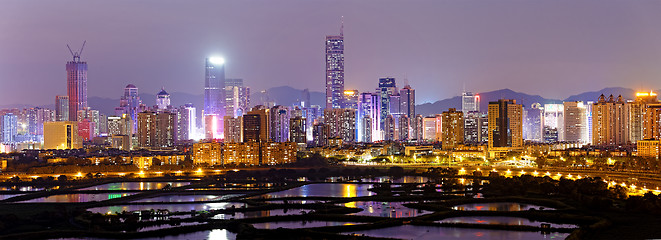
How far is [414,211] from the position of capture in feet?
147

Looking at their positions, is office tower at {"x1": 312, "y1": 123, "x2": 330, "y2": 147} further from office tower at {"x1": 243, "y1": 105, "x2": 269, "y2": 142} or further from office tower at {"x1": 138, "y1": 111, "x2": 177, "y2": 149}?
office tower at {"x1": 138, "y1": 111, "x2": 177, "y2": 149}

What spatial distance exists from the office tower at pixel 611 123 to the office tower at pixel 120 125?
86.1 m

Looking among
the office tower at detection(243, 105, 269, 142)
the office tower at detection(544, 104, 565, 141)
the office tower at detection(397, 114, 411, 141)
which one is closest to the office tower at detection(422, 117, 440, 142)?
the office tower at detection(397, 114, 411, 141)

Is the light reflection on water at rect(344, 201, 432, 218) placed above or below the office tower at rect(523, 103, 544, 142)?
below

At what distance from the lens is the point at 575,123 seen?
15688 centimetres

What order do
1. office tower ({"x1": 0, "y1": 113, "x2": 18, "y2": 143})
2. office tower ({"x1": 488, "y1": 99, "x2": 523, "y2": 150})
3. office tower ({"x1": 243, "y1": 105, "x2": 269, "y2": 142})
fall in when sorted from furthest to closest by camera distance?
office tower ({"x1": 0, "y1": 113, "x2": 18, "y2": 143}) → office tower ({"x1": 243, "y1": 105, "x2": 269, "y2": 142}) → office tower ({"x1": 488, "y1": 99, "x2": 523, "y2": 150})

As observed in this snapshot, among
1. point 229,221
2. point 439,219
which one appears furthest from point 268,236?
point 439,219

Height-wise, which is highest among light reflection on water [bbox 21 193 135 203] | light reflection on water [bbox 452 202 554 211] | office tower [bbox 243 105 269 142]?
office tower [bbox 243 105 269 142]

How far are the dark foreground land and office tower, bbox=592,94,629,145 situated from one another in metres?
79.4

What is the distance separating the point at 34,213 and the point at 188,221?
904cm

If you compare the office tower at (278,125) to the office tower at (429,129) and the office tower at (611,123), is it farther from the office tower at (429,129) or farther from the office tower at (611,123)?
the office tower at (611,123)

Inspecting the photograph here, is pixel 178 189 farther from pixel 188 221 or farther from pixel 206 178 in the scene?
pixel 188 221

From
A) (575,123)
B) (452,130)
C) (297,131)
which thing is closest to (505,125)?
(452,130)

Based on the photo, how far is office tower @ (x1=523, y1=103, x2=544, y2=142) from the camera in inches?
6885
